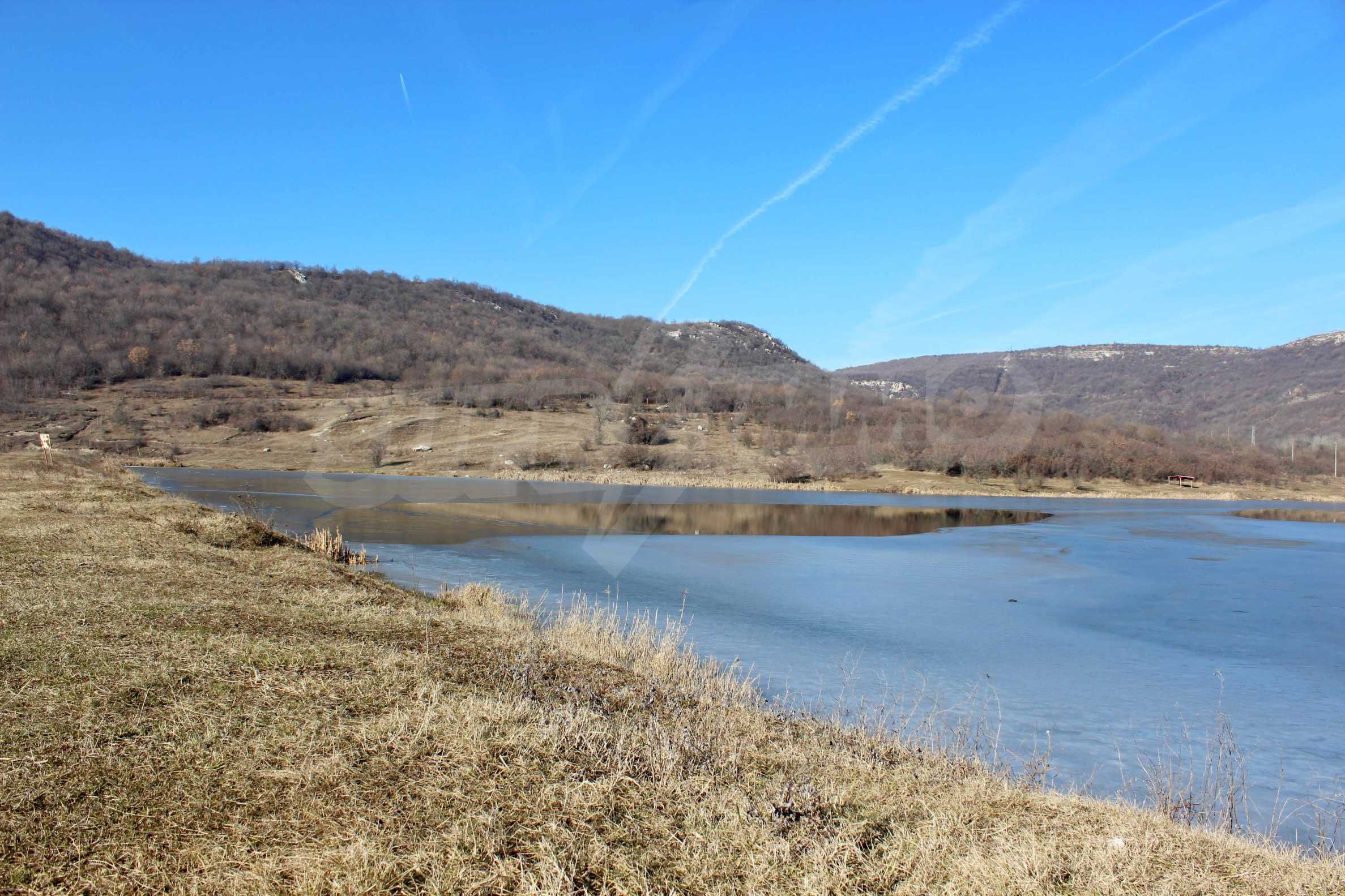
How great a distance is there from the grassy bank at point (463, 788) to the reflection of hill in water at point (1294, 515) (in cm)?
3445

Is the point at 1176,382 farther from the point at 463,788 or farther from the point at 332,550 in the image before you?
the point at 463,788

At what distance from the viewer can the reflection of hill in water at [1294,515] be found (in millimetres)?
32188

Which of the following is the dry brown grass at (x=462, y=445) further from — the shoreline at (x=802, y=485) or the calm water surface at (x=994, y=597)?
the calm water surface at (x=994, y=597)

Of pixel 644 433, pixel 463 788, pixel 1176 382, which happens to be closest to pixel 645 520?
pixel 463 788

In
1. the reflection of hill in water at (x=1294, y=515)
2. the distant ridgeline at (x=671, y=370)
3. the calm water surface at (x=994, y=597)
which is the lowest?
the calm water surface at (x=994, y=597)

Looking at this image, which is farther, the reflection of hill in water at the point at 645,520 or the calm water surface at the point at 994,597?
the reflection of hill in water at the point at 645,520

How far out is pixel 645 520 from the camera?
26.1 metres

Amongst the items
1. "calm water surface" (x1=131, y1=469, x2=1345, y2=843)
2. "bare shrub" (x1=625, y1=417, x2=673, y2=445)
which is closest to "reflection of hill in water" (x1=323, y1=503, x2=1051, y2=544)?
"calm water surface" (x1=131, y1=469, x2=1345, y2=843)

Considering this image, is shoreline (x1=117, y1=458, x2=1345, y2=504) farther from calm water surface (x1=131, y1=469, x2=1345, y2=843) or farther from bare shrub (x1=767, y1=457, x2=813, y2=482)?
calm water surface (x1=131, y1=469, x2=1345, y2=843)

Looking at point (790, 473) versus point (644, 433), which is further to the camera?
point (644, 433)

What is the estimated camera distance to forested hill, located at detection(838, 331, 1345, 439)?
302ft

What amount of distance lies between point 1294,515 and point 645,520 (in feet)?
94.8

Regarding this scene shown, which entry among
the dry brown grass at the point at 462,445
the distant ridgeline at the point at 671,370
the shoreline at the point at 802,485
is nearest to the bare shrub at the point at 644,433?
the dry brown grass at the point at 462,445

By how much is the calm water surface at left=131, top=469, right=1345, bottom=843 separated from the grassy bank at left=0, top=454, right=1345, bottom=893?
1924mm
